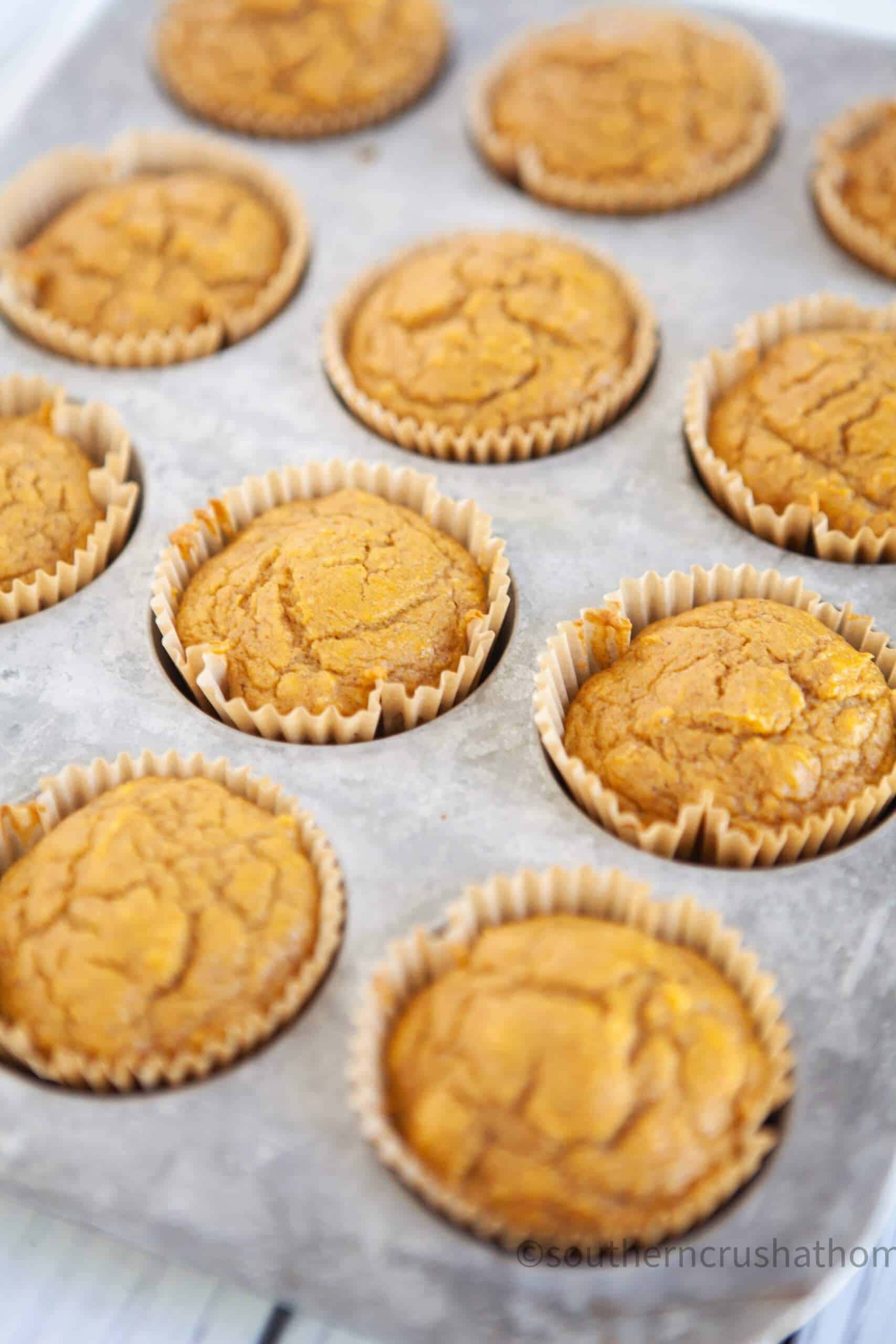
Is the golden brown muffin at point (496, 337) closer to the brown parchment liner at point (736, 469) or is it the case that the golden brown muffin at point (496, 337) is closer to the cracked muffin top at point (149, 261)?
the brown parchment liner at point (736, 469)

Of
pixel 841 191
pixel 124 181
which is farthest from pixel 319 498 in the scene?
pixel 841 191

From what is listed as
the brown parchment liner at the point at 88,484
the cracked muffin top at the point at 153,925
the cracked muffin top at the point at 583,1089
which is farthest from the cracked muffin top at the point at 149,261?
the cracked muffin top at the point at 583,1089

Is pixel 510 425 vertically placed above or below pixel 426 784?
above

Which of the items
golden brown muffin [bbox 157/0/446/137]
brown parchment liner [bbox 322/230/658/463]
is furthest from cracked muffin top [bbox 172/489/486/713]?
golden brown muffin [bbox 157/0/446/137]

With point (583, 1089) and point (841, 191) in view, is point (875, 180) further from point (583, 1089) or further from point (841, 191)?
point (583, 1089)

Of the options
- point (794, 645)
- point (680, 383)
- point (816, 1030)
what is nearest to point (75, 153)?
point (680, 383)

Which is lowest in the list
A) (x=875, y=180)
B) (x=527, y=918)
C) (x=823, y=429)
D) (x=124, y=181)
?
(x=527, y=918)
